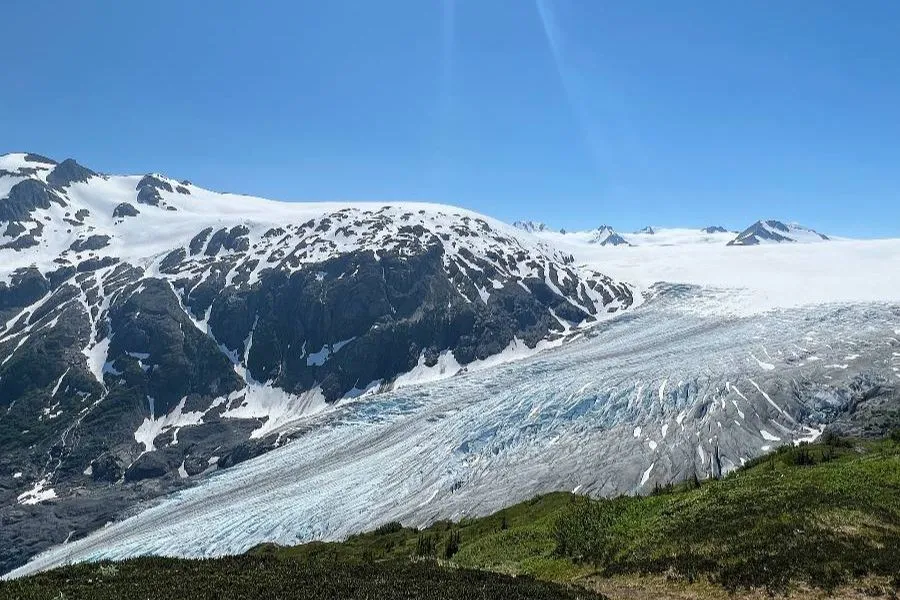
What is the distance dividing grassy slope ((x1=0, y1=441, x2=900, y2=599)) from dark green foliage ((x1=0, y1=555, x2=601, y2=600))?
0.33m

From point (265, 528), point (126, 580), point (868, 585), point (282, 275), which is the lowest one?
point (265, 528)

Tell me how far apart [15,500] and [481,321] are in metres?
117

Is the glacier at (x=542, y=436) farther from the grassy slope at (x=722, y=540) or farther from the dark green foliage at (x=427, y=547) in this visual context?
the grassy slope at (x=722, y=540)

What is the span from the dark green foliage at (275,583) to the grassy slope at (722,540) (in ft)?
1.09

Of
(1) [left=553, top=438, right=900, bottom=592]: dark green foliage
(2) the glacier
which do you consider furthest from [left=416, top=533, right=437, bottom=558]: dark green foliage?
(2) the glacier

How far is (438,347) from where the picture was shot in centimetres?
16700

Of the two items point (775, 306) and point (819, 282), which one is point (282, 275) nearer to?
point (775, 306)

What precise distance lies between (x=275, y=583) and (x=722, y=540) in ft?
63.9

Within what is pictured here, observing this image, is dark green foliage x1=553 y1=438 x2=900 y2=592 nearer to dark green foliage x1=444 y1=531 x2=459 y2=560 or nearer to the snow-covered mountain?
dark green foliage x1=444 y1=531 x2=459 y2=560

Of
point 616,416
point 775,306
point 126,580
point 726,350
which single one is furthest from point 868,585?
point 775,306

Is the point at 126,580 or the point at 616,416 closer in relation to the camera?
the point at 126,580

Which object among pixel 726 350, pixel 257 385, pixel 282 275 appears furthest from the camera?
pixel 282 275

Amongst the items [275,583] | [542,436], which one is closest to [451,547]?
[275,583]

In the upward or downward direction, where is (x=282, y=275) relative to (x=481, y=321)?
upward
